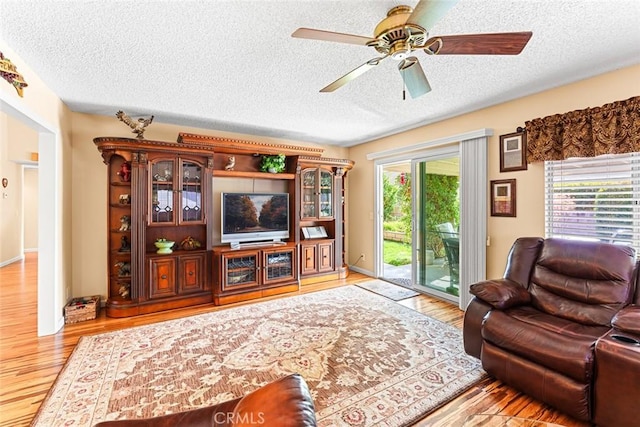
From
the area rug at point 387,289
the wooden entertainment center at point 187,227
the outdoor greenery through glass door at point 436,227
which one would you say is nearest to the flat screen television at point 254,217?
the wooden entertainment center at point 187,227

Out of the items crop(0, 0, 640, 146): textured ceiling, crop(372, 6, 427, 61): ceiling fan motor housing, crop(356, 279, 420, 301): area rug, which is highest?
crop(0, 0, 640, 146): textured ceiling

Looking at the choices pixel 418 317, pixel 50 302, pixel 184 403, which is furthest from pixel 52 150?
pixel 418 317

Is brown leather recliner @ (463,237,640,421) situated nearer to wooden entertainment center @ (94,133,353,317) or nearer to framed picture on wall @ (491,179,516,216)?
framed picture on wall @ (491,179,516,216)

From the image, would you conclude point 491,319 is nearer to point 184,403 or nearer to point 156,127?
point 184,403

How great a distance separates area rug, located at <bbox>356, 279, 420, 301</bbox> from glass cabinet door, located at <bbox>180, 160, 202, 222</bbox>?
281 cm

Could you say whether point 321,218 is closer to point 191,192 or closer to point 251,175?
point 251,175

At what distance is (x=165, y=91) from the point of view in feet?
9.96

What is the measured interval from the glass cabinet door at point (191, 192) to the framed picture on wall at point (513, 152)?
3891 millimetres

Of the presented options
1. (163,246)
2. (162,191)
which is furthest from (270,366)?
(162,191)

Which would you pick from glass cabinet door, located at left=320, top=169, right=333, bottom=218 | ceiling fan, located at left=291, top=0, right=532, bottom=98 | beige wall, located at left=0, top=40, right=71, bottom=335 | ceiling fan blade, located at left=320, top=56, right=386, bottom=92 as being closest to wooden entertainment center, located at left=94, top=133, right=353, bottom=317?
glass cabinet door, located at left=320, top=169, right=333, bottom=218

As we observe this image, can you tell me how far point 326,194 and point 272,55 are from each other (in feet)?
10.1

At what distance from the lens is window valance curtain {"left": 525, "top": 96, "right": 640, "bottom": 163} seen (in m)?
2.43

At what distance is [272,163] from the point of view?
4676mm

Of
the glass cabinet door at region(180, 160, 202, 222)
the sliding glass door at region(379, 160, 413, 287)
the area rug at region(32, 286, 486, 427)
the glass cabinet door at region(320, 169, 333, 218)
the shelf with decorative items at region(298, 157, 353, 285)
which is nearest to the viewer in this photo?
the area rug at region(32, 286, 486, 427)
